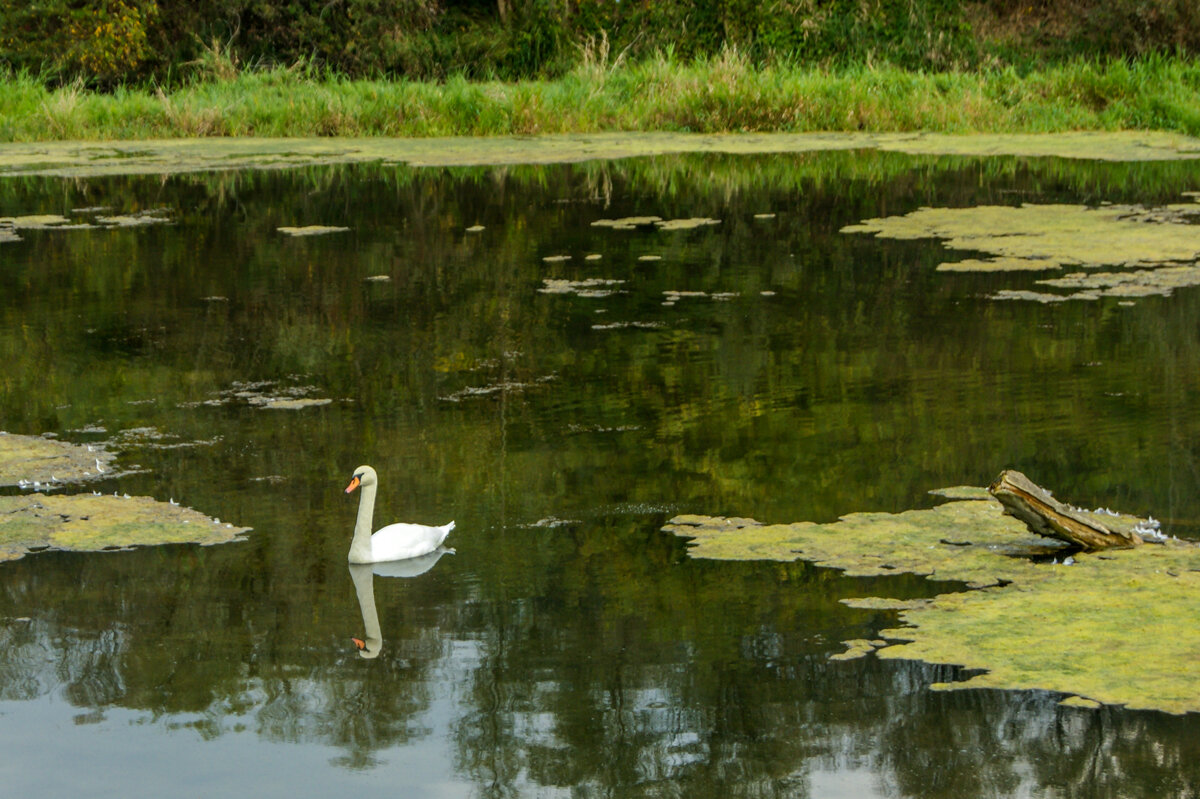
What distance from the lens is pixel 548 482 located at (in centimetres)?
570

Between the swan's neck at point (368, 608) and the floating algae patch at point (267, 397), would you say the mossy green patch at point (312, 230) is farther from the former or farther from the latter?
the swan's neck at point (368, 608)

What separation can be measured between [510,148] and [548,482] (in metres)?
11.9

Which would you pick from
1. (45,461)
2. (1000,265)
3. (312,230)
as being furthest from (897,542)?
(312,230)

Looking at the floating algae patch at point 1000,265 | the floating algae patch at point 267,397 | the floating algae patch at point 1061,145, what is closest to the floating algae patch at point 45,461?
the floating algae patch at point 267,397

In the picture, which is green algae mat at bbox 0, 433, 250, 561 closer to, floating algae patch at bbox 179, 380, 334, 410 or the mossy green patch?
floating algae patch at bbox 179, 380, 334, 410

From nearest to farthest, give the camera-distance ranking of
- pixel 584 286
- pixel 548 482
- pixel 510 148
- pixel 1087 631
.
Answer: pixel 1087 631 < pixel 548 482 < pixel 584 286 < pixel 510 148

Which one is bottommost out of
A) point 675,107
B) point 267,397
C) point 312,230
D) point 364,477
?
point 675,107

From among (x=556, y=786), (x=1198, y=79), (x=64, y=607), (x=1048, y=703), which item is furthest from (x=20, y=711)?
(x=1198, y=79)

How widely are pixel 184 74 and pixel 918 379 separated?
64.2 feet

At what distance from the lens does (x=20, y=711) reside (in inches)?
154

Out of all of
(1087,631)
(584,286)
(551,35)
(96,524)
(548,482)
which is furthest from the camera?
(551,35)

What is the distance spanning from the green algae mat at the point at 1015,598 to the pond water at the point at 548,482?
0.10 m

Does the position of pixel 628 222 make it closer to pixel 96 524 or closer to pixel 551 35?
pixel 96 524

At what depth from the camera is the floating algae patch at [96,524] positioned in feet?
16.6
